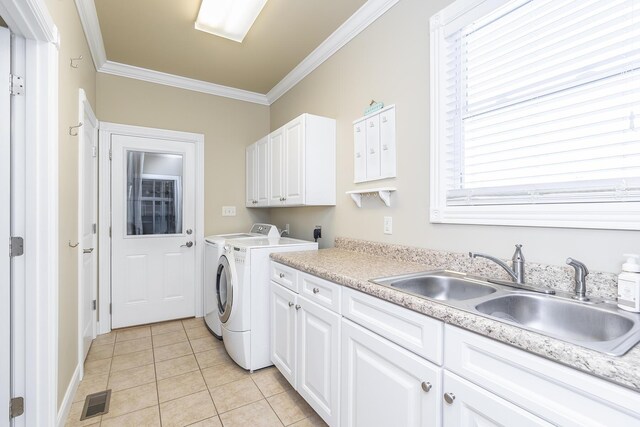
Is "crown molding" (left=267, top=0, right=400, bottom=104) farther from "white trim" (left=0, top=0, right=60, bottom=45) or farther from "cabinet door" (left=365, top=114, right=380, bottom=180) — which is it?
"white trim" (left=0, top=0, right=60, bottom=45)

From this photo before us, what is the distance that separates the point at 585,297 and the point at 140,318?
3613 mm

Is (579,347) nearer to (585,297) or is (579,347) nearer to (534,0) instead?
(585,297)

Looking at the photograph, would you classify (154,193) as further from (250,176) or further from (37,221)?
(37,221)

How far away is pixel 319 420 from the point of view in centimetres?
178

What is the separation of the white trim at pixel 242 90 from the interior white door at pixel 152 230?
659 millimetres

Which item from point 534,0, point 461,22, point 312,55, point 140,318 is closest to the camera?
point 534,0

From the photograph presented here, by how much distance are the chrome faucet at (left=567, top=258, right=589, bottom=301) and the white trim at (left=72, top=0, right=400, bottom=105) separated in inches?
72.7

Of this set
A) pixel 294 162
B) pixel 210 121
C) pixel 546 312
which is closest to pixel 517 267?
pixel 546 312

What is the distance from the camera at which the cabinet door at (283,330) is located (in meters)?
1.94

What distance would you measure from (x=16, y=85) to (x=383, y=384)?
2070mm

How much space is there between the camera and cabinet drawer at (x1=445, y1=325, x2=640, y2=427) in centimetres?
66

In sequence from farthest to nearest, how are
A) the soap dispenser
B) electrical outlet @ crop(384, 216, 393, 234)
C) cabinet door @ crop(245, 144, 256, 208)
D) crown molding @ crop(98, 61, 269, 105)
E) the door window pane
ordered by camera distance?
cabinet door @ crop(245, 144, 256, 208)
the door window pane
crown molding @ crop(98, 61, 269, 105)
electrical outlet @ crop(384, 216, 393, 234)
the soap dispenser

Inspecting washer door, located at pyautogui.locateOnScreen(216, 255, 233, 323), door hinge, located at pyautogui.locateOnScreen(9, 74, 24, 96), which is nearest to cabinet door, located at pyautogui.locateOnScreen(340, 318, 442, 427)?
washer door, located at pyautogui.locateOnScreen(216, 255, 233, 323)

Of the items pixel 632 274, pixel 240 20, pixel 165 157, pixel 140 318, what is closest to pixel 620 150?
pixel 632 274
